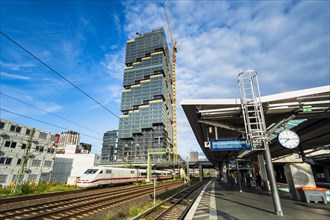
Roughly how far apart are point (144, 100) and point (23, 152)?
10055 cm

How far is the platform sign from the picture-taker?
10.1 metres

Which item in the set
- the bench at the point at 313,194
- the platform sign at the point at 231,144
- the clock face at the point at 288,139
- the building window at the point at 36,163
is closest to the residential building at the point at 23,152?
the building window at the point at 36,163

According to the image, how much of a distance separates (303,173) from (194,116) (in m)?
8.23

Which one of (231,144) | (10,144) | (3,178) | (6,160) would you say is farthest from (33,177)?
(231,144)

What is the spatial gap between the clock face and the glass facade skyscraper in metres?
104

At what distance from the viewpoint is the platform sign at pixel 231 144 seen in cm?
1012

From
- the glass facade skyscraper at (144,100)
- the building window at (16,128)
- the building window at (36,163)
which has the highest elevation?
the glass facade skyscraper at (144,100)

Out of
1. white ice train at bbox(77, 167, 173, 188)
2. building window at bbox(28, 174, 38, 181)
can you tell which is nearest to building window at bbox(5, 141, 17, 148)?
building window at bbox(28, 174, 38, 181)

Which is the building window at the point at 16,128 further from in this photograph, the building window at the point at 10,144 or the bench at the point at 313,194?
the bench at the point at 313,194

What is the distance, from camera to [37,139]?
3681cm

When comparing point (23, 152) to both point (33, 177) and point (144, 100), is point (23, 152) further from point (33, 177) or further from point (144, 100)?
point (144, 100)

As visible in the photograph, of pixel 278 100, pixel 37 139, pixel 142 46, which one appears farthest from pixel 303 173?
pixel 142 46

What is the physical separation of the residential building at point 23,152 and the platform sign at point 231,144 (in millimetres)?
30017

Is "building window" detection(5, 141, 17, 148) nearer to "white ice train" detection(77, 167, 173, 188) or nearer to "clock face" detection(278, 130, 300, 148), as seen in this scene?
"white ice train" detection(77, 167, 173, 188)
